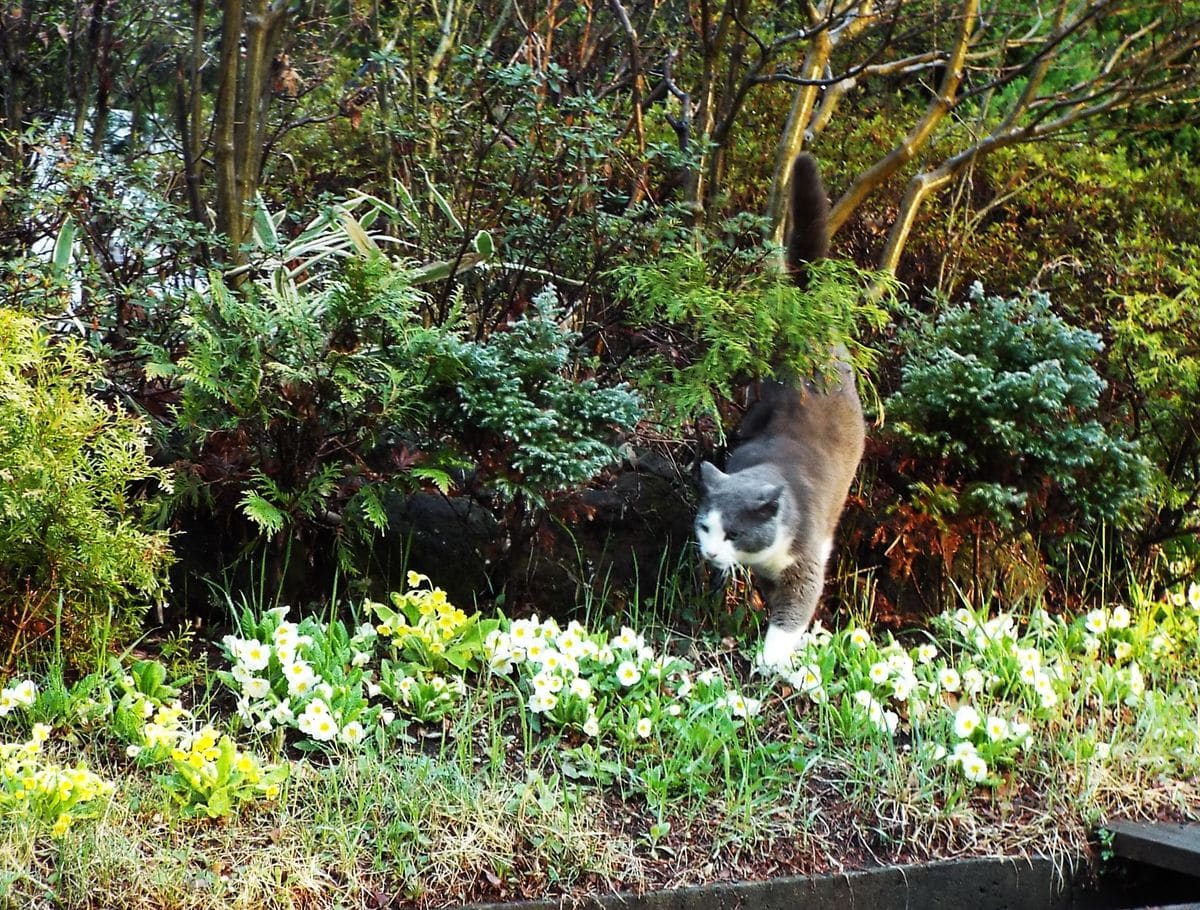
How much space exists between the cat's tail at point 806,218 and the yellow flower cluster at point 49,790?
9.57ft

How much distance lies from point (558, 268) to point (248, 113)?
4.13ft

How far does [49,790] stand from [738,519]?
2.12m

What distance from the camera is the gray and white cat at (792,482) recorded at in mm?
3951

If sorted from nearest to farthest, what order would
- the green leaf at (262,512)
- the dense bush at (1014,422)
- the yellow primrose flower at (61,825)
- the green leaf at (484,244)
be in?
1. the yellow primrose flower at (61,825)
2. the green leaf at (262,512)
3. the green leaf at (484,244)
4. the dense bush at (1014,422)

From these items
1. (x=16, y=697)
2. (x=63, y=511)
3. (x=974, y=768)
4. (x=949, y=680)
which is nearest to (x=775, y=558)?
(x=949, y=680)

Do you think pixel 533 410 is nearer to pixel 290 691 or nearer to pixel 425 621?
pixel 425 621

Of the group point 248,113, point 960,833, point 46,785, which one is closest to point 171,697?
point 46,785

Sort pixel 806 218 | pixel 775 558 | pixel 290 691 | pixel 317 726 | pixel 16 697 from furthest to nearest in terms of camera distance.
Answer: pixel 806 218, pixel 775 558, pixel 290 691, pixel 317 726, pixel 16 697

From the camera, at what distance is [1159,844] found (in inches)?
137

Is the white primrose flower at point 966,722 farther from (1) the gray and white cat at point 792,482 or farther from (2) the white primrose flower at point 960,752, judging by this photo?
(1) the gray and white cat at point 792,482

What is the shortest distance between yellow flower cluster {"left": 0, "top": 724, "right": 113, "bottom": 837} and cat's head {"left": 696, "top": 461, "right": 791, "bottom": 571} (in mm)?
1935

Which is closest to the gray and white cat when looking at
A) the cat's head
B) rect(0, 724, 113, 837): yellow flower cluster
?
the cat's head

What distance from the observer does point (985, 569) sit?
4.80 meters

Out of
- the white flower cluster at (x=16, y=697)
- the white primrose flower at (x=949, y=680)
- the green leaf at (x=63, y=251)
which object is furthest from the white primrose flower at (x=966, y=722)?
the green leaf at (x=63, y=251)
